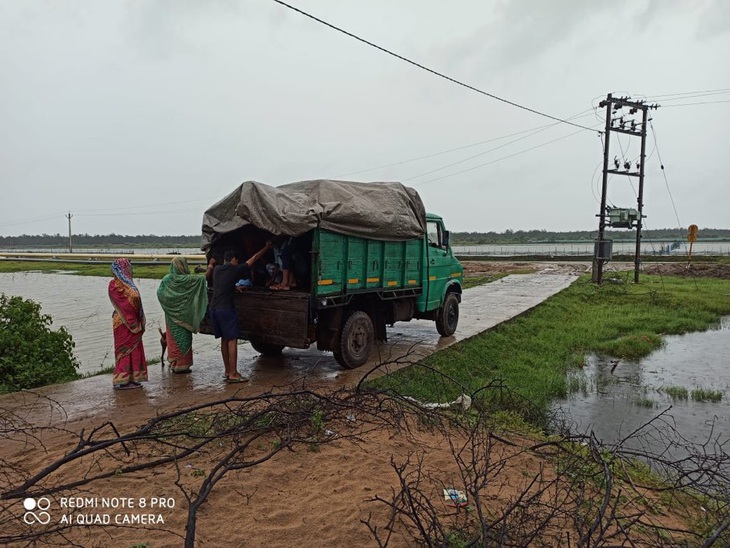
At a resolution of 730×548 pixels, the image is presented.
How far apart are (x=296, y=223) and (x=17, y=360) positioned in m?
4.18

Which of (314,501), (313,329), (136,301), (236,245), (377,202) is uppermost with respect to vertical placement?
(377,202)

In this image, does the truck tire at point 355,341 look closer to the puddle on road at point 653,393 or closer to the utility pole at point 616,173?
the puddle on road at point 653,393

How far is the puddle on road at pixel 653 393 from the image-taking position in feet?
21.5

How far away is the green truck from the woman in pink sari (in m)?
1.33

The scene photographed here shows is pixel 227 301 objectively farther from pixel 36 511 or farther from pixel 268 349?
pixel 36 511

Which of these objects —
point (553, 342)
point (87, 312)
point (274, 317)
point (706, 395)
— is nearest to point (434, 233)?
point (553, 342)

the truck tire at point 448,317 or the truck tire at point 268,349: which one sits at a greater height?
the truck tire at point 448,317

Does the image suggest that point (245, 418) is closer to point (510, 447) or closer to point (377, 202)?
point (510, 447)

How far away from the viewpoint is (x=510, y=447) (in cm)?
484

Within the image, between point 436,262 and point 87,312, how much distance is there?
12.3 metres

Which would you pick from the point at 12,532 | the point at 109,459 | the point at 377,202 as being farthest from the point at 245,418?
the point at 377,202

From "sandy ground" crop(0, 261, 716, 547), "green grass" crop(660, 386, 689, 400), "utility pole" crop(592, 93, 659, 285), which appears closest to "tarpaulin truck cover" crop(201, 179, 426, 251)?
"sandy ground" crop(0, 261, 716, 547)

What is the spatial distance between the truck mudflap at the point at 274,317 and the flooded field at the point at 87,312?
314cm

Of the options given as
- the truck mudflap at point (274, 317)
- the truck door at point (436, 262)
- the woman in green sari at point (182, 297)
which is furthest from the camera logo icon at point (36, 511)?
the truck door at point (436, 262)
